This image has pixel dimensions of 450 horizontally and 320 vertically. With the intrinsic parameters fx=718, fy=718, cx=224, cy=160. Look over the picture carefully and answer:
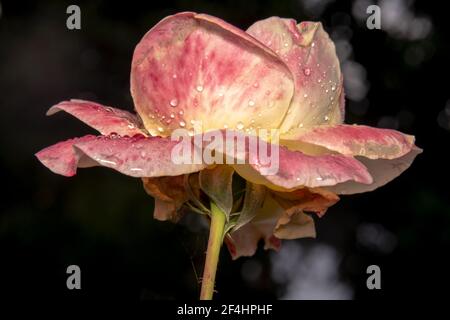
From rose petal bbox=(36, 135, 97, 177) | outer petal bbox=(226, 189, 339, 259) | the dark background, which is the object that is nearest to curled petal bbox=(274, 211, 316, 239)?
outer petal bbox=(226, 189, 339, 259)

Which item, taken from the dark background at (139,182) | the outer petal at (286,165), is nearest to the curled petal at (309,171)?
the outer petal at (286,165)

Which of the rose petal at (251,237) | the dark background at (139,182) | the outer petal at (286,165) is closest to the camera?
the outer petal at (286,165)

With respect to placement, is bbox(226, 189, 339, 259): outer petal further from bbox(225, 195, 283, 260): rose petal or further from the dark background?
the dark background

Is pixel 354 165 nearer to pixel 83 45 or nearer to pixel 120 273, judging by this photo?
pixel 120 273

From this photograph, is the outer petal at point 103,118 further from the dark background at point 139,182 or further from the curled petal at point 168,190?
the dark background at point 139,182

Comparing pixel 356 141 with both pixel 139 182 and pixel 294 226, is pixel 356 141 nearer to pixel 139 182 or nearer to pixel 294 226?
pixel 294 226

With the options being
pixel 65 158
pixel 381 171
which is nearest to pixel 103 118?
pixel 65 158

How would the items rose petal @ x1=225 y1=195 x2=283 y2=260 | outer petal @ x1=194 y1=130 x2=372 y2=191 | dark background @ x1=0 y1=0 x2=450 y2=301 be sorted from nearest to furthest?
1. outer petal @ x1=194 y1=130 x2=372 y2=191
2. rose petal @ x1=225 y1=195 x2=283 y2=260
3. dark background @ x1=0 y1=0 x2=450 y2=301
